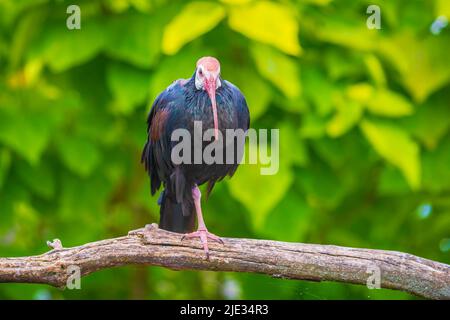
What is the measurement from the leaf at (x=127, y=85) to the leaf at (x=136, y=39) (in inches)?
3.0

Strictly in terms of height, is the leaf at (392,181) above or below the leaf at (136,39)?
below

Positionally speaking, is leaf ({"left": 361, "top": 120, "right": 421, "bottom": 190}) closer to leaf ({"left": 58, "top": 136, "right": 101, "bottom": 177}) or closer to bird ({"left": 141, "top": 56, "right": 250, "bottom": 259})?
leaf ({"left": 58, "top": 136, "right": 101, "bottom": 177})

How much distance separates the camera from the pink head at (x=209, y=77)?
107 inches

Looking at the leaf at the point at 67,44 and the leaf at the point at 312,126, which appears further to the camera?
the leaf at the point at 312,126

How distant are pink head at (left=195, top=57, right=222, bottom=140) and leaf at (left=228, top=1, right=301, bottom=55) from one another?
1.82 metres

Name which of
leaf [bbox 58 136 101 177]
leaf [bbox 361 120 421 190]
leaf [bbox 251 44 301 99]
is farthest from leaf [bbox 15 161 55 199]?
leaf [bbox 361 120 421 190]

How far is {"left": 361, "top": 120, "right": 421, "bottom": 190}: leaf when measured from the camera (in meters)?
5.52

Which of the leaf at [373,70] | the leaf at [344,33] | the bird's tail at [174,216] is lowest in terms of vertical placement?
the bird's tail at [174,216]

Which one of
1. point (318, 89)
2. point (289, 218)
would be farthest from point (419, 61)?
point (289, 218)

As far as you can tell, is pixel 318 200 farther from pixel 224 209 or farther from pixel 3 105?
pixel 3 105

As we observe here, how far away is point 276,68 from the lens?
528cm

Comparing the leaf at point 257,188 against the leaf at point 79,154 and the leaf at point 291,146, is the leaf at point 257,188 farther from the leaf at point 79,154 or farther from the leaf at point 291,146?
the leaf at point 79,154

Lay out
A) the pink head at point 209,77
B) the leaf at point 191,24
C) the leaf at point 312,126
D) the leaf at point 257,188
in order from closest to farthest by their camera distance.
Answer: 1. the pink head at point 209,77
2. the leaf at point 191,24
3. the leaf at point 257,188
4. the leaf at point 312,126

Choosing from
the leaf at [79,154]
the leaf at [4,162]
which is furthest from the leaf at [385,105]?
the leaf at [4,162]
